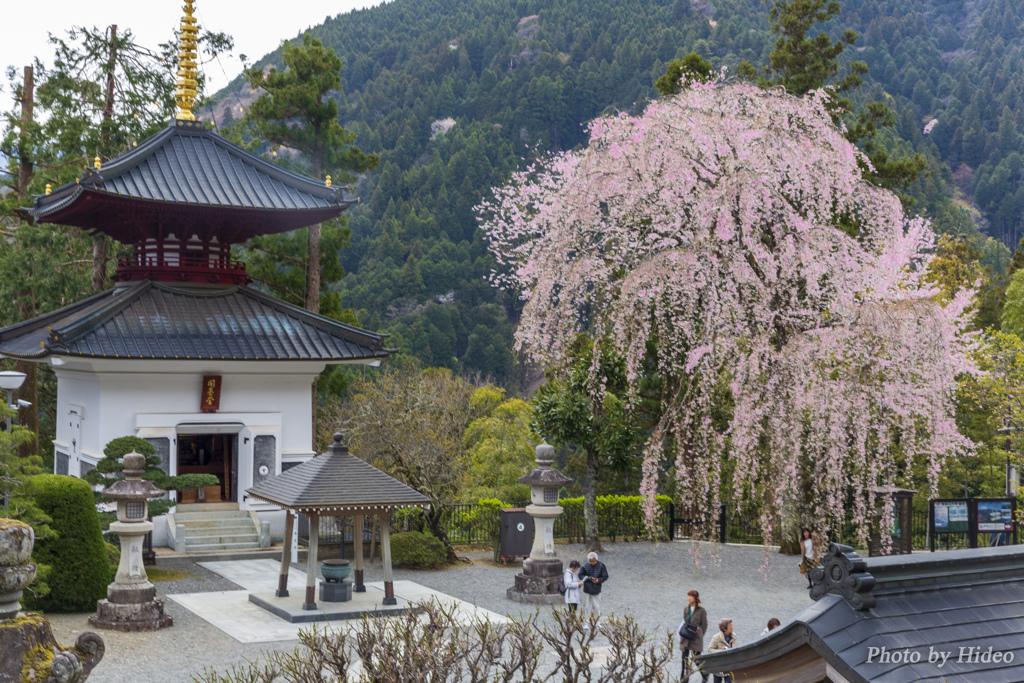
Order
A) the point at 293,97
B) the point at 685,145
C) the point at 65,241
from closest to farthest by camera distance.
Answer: the point at 685,145, the point at 65,241, the point at 293,97

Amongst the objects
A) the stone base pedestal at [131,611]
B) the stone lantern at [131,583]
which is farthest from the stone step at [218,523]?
the stone base pedestal at [131,611]

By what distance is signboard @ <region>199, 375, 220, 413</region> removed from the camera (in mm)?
24281

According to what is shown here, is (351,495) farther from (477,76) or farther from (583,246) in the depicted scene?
(477,76)

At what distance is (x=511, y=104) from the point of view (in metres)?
106

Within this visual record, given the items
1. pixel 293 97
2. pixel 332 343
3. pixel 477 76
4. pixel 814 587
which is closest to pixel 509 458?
pixel 332 343

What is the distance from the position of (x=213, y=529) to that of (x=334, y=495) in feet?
27.9

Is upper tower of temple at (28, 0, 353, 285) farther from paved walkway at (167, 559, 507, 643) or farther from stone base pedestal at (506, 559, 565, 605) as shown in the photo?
stone base pedestal at (506, 559, 565, 605)

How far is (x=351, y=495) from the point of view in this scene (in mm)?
17016

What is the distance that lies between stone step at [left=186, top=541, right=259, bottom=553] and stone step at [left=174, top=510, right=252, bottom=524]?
2.79 feet

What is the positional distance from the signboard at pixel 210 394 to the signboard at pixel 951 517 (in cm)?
1753

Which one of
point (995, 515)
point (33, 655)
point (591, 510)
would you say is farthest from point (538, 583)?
point (33, 655)

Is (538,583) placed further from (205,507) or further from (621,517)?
(205,507)

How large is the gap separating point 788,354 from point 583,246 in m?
4.34

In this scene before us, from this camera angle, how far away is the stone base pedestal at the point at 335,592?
17.8m
